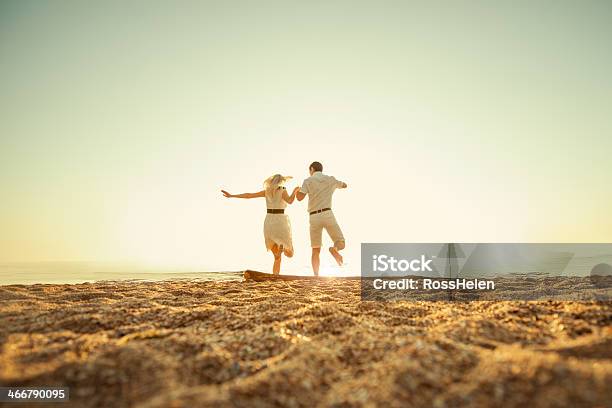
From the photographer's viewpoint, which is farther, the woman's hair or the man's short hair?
the woman's hair

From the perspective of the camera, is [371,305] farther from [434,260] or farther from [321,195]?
[321,195]

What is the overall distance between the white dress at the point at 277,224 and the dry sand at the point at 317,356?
4.63 meters

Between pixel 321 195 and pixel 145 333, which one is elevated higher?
pixel 321 195

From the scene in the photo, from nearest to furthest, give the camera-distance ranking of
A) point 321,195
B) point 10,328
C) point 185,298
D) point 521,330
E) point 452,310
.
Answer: point 521,330 < point 10,328 < point 452,310 < point 185,298 < point 321,195

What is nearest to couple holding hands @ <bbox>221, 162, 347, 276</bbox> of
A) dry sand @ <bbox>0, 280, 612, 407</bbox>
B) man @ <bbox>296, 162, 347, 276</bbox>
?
man @ <bbox>296, 162, 347, 276</bbox>

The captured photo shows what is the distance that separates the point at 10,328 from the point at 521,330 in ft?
11.4

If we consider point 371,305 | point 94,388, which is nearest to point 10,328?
point 94,388

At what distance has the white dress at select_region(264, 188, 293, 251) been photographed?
779 centimetres

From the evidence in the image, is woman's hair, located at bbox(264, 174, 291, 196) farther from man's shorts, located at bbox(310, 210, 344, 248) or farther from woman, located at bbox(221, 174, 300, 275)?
man's shorts, located at bbox(310, 210, 344, 248)

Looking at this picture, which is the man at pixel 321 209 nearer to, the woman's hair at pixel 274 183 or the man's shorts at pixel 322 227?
the man's shorts at pixel 322 227

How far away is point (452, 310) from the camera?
3.09 m

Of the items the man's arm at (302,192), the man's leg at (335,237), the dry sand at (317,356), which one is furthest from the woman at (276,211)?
the dry sand at (317,356)

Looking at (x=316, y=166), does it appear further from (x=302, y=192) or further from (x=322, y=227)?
(x=322, y=227)

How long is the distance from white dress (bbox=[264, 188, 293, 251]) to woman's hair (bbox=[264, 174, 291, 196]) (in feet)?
0.24
